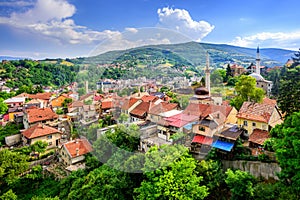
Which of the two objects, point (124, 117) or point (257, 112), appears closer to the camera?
point (124, 117)

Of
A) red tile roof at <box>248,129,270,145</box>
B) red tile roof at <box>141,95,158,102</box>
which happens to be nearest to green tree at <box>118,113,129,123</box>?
red tile roof at <box>141,95,158,102</box>

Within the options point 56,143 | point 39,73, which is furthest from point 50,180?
point 39,73

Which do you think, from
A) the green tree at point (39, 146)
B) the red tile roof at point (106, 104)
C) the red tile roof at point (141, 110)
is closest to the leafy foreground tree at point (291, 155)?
the red tile roof at point (141, 110)

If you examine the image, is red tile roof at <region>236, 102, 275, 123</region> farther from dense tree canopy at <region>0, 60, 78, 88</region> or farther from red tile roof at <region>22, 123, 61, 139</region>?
dense tree canopy at <region>0, 60, 78, 88</region>

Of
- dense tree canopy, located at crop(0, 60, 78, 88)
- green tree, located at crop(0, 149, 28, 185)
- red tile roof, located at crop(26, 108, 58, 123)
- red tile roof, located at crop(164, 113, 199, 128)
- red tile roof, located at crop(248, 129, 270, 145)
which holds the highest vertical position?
dense tree canopy, located at crop(0, 60, 78, 88)

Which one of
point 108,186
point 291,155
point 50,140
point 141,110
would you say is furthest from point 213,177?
point 50,140

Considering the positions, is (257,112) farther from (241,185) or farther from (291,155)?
(241,185)

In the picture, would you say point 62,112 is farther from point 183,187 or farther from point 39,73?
point 39,73
